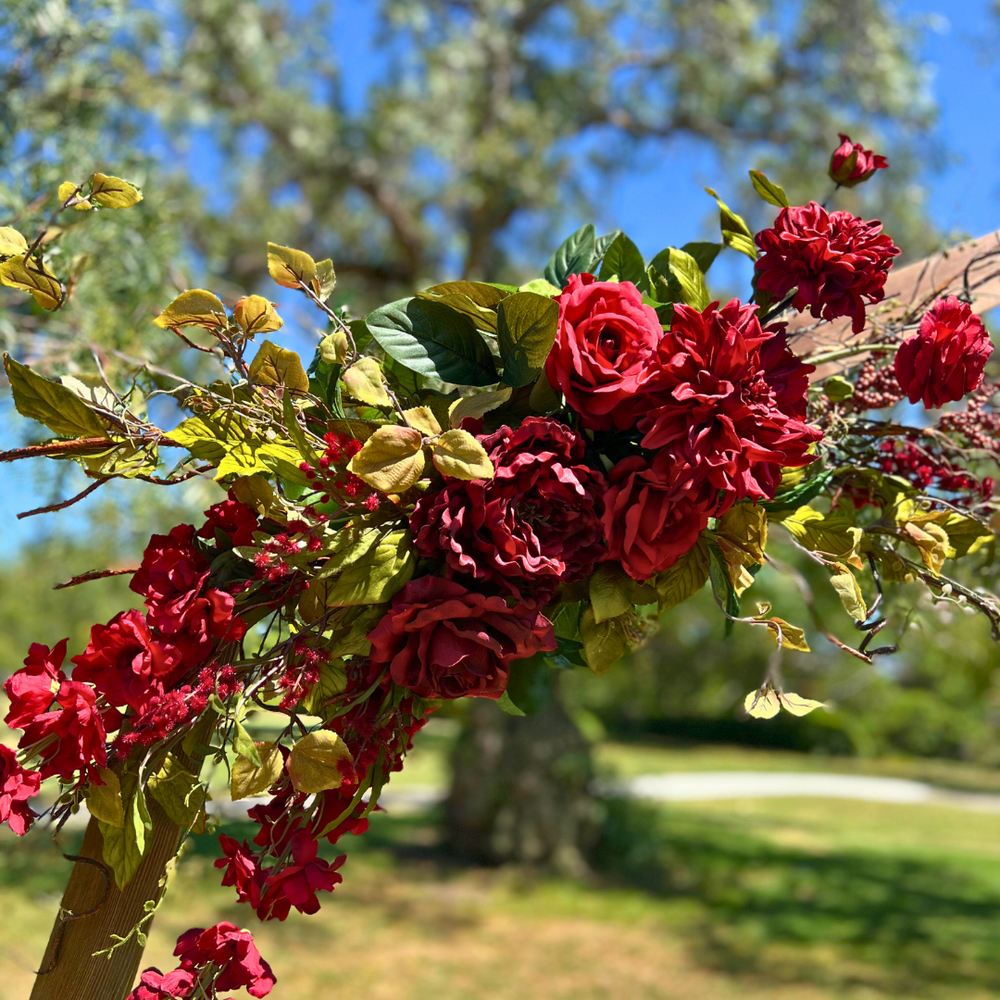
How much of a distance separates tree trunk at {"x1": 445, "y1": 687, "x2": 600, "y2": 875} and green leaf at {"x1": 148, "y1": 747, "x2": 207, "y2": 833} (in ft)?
20.5

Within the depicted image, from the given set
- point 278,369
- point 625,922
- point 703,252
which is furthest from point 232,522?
point 625,922

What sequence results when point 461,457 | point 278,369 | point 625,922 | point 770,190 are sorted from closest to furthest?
point 461,457 → point 278,369 → point 770,190 → point 625,922

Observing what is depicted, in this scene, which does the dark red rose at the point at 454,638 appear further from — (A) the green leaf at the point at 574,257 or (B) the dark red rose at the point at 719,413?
(A) the green leaf at the point at 574,257

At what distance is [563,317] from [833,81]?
6.85 m

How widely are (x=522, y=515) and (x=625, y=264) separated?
39 centimetres

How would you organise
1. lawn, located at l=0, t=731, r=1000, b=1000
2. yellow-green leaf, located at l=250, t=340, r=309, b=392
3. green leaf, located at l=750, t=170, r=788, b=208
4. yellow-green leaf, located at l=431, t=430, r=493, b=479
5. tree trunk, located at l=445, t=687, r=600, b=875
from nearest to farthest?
yellow-green leaf, located at l=431, t=430, r=493, b=479, yellow-green leaf, located at l=250, t=340, r=309, b=392, green leaf, located at l=750, t=170, r=788, b=208, lawn, located at l=0, t=731, r=1000, b=1000, tree trunk, located at l=445, t=687, r=600, b=875

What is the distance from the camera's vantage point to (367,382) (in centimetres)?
88

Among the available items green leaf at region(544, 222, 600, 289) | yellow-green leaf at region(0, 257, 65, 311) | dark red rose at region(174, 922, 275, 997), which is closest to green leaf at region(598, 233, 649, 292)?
green leaf at region(544, 222, 600, 289)

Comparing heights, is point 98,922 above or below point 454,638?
below

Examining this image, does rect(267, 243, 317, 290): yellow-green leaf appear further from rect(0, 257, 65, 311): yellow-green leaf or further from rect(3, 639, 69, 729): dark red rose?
rect(3, 639, 69, 729): dark red rose

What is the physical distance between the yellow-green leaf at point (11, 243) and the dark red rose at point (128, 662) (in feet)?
1.20

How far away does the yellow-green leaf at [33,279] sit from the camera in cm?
89

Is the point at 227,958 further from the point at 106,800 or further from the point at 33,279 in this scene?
the point at 33,279

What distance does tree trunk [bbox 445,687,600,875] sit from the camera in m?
7.13
